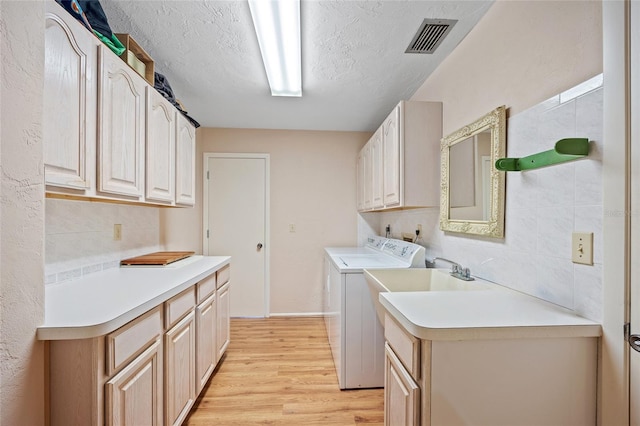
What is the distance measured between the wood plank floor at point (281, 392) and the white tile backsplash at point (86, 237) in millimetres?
1117

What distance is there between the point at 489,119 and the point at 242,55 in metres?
1.57

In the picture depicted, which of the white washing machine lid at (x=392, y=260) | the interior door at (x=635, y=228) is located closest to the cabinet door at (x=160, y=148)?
the white washing machine lid at (x=392, y=260)

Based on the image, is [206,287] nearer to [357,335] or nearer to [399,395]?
[357,335]

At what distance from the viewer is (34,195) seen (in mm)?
887

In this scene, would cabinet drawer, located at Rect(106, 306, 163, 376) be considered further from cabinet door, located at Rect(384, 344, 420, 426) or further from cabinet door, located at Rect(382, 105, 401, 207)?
cabinet door, located at Rect(382, 105, 401, 207)

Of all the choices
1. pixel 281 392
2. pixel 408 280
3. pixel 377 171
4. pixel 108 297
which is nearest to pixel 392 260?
pixel 408 280

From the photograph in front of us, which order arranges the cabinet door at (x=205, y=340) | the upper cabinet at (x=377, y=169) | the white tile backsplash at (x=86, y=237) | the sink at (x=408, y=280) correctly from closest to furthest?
1. the white tile backsplash at (x=86, y=237)
2. the sink at (x=408, y=280)
3. the cabinet door at (x=205, y=340)
4. the upper cabinet at (x=377, y=169)

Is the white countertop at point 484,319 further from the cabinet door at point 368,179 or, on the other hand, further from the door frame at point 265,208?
the door frame at point 265,208

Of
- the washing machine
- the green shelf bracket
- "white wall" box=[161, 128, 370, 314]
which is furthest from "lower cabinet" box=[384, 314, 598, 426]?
"white wall" box=[161, 128, 370, 314]

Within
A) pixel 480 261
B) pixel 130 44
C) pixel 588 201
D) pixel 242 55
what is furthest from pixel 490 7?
pixel 130 44

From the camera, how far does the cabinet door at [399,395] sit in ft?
3.04

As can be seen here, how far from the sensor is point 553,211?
1126 millimetres

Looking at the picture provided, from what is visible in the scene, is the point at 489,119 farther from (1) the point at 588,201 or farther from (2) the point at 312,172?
(2) the point at 312,172

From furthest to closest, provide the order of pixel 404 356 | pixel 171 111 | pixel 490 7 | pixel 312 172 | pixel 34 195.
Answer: pixel 312 172 < pixel 171 111 < pixel 490 7 < pixel 404 356 < pixel 34 195
